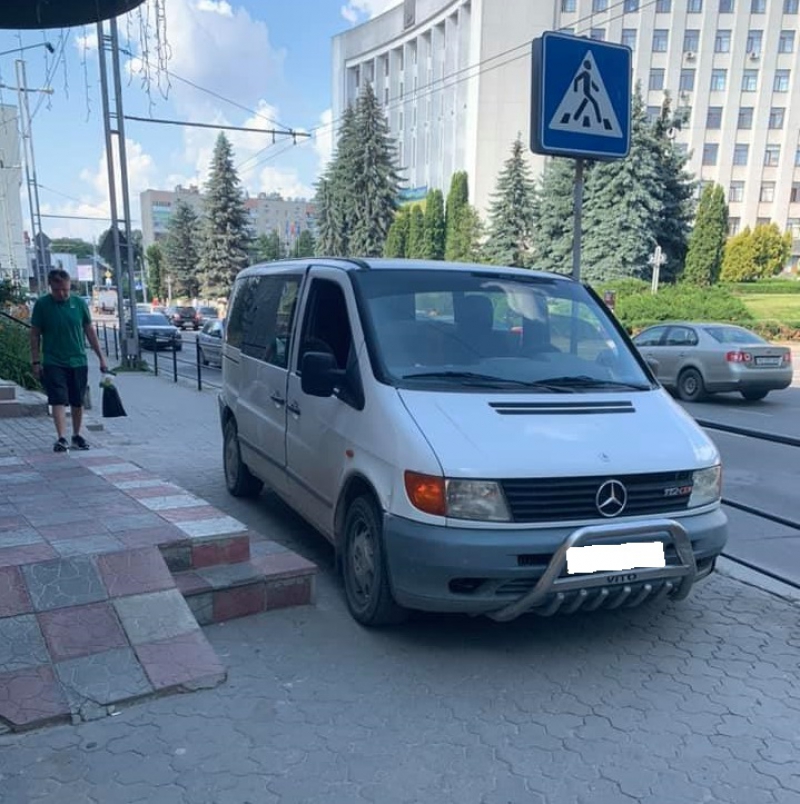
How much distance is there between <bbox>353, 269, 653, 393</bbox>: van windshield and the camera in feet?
12.9

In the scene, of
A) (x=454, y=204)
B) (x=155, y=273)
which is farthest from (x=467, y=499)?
(x=155, y=273)

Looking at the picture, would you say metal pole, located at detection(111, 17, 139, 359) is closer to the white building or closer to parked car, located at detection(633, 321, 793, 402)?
parked car, located at detection(633, 321, 793, 402)

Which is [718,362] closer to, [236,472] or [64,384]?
[236,472]

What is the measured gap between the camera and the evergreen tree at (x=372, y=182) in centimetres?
4916

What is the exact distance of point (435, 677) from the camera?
339cm

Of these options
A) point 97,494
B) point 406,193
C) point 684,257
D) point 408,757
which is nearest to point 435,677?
point 408,757

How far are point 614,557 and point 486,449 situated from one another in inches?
32.1

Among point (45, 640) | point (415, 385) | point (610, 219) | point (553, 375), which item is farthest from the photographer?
point (610, 219)

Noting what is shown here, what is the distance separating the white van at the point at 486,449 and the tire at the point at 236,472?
1.47 meters

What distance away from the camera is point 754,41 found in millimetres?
62438

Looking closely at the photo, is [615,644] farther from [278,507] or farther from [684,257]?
[684,257]

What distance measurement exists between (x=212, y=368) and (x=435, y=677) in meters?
18.5

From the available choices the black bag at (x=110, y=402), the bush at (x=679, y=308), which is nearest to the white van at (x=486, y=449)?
the black bag at (x=110, y=402)

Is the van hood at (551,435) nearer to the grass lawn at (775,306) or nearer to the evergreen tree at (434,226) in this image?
the grass lawn at (775,306)
